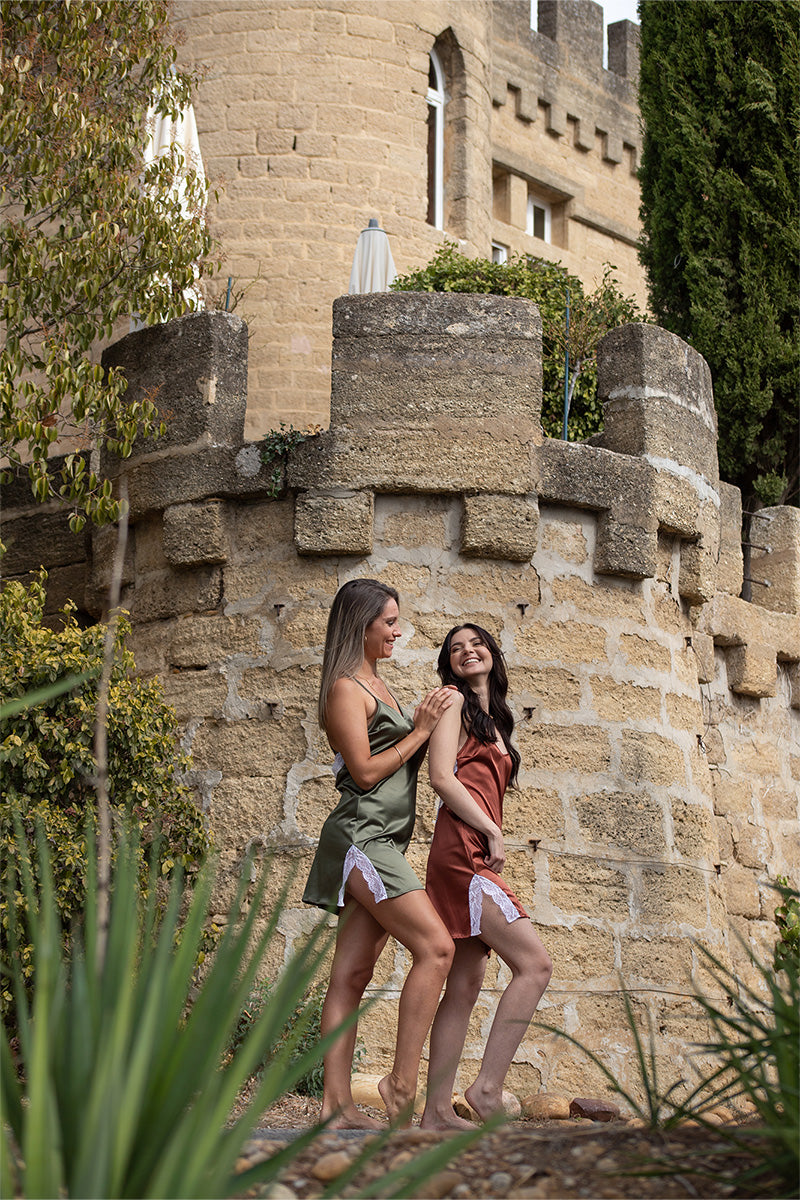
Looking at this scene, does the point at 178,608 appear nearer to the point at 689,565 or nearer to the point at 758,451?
the point at 689,565

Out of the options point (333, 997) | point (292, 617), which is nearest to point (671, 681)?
point (292, 617)

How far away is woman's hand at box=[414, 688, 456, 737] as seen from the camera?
4.65 metres

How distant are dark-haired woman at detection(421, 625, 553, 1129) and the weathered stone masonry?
1.44 m

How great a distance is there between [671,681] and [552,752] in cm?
85

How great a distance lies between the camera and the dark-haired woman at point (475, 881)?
4.42 metres

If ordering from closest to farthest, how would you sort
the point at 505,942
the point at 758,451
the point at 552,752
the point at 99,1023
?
the point at 99,1023
the point at 505,942
the point at 552,752
the point at 758,451

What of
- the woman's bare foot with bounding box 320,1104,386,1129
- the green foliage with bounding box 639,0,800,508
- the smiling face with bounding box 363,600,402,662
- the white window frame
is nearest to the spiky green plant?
the woman's bare foot with bounding box 320,1104,386,1129

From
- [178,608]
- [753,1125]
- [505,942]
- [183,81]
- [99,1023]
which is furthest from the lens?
[183,81]

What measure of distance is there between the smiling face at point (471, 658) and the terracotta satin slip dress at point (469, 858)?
0.71 ft

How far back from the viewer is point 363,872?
4.45 meters

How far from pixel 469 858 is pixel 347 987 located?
0.55 meters

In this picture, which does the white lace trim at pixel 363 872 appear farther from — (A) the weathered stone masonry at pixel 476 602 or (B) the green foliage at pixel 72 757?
(A) the weathered stone masonry at pixel 476 602

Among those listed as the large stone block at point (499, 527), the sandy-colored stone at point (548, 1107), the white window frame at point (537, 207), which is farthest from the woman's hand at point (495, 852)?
the white window frame at point (537, 207)

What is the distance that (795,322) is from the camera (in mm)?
10617
